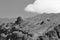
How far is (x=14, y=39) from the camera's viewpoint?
643ft

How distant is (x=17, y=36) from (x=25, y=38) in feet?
42.9

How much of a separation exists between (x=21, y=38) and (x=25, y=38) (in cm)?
653

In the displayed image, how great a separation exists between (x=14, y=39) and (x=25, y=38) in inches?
683

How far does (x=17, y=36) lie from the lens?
196625 millimetres

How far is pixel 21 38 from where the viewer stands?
19150 cm

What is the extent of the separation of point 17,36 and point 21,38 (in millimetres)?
8654

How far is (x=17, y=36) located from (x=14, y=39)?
21.4 feet

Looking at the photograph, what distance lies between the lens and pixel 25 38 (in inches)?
7643
